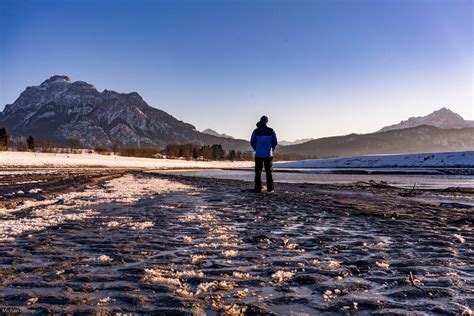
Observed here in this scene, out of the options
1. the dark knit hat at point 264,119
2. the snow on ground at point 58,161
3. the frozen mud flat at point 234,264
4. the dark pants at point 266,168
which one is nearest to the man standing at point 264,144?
the dark pants at point 266,168

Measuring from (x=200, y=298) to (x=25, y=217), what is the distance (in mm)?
7529

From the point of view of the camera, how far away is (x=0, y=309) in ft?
11.4

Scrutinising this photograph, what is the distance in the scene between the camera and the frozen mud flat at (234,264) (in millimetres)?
3750

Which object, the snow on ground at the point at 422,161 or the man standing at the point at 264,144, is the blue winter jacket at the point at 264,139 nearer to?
the man standing at the point at 264,144

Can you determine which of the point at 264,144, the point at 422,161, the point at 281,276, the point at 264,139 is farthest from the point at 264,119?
the point at 422,161

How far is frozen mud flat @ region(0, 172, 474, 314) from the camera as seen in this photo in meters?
3.75

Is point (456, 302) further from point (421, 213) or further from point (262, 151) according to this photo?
point (262, 151)

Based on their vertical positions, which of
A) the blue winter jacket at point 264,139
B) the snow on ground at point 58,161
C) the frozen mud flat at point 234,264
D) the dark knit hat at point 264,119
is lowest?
the frozen mud flat at point 234,264

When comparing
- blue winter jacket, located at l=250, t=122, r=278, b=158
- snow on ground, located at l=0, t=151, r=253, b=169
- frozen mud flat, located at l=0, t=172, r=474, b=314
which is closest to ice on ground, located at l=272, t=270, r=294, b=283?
frozen mud flat, located at l=0, t=172, r=474, b=314

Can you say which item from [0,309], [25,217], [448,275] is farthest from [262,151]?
[0,309]

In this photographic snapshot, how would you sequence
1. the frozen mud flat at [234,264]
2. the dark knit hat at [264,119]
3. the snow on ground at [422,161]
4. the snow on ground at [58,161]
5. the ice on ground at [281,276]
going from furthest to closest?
1. the snow on ground at [422,161]
2. the snow on ground at [58,161]
3. the dark knit hat at [264,119]
4. the ice on ground at [281,276]
5. the frozen mud flat at [234,264]

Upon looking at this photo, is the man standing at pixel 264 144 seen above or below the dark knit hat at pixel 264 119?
below

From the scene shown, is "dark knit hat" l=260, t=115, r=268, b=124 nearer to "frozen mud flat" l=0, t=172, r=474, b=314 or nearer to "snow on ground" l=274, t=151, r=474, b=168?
"frozen mud flat" l=0, t=172, r=474, b=314

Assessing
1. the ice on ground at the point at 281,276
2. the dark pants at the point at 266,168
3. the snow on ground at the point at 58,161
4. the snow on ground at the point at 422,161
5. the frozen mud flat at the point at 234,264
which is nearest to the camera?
the frozen mud flat at the point at 234,264
